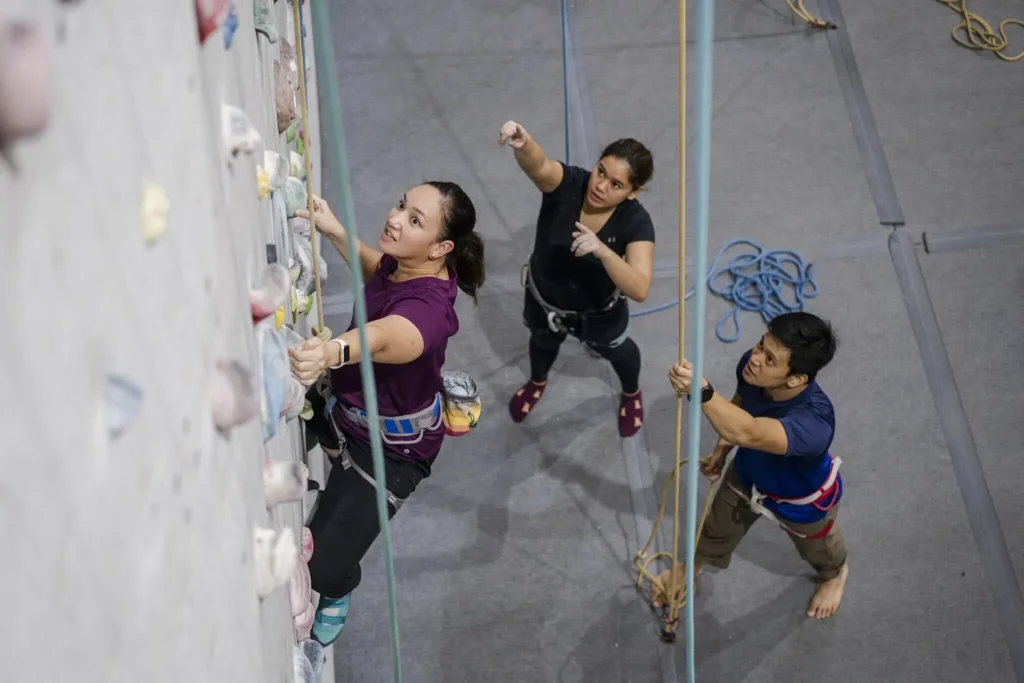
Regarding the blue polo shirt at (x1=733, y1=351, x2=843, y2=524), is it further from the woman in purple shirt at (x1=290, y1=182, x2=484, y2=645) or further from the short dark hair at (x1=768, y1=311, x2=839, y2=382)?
the woman in purple shirt at (x1=290, y1=182, x2=484, y2=645)

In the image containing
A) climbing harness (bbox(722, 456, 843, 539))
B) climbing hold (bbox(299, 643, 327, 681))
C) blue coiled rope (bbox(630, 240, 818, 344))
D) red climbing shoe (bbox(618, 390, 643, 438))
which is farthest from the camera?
blue coiled rope (bbox(630, 240, 818, 344))

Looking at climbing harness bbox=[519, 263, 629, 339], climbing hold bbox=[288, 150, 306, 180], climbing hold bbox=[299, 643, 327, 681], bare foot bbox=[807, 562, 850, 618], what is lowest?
bare foot bbox=[807, 562, 850, 618]

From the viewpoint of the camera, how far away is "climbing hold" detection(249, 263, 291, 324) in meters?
1.08

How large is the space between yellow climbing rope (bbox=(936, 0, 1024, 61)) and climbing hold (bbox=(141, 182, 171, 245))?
12.6ft

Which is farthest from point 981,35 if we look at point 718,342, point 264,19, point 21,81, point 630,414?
point 21,81

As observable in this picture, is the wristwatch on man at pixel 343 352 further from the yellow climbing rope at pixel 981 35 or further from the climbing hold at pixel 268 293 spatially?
the yellow climbing rope at pixel 981 35

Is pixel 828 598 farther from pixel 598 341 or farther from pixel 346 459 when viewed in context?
pixel 346 459

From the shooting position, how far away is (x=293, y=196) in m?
1.73

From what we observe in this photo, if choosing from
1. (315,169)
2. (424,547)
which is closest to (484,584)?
(424,547)

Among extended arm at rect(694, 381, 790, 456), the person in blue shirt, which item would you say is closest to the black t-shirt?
the person in blue shirt

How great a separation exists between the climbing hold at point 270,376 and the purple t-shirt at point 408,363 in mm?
402

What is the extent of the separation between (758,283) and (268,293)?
227cm

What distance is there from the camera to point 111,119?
21.0 inches

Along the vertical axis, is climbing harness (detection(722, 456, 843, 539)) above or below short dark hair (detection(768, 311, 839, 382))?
below
